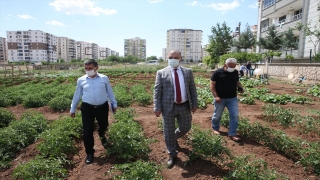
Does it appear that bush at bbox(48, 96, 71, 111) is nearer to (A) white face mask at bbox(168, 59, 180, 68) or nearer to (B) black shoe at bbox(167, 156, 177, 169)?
(B) black shoe at bbox(167, 156, 177, 169)

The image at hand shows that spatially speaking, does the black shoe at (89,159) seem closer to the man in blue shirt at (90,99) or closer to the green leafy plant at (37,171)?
the man in blue shirt at (90,99)

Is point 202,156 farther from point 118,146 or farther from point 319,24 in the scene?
point 319,24

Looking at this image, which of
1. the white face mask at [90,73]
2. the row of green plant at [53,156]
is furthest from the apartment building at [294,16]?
the row of green plant at [53,156]

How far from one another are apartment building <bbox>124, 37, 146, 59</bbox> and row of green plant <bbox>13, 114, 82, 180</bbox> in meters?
139

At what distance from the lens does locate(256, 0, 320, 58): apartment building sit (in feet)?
72.7

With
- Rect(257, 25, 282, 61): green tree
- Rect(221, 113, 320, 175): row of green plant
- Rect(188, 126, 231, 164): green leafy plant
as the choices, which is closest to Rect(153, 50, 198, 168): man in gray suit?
Rect(188, 126, 231, 164): green leafy plant

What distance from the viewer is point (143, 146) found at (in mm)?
3807

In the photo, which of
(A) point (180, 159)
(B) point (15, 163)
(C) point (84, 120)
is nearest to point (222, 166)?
(A) point (180, 159)

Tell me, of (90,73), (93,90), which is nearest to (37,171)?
(93,90)

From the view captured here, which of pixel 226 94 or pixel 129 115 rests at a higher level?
pixel 226 94

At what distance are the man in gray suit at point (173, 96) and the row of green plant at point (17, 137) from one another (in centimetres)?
305

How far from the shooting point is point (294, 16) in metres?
25.7

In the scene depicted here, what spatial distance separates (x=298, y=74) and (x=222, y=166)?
57.9 feet

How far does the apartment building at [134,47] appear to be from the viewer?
141 meters
